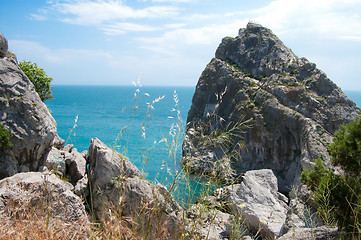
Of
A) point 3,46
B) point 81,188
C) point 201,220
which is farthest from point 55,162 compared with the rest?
point 201,220

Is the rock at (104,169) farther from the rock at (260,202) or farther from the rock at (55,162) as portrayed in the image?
the rock at (260,202)

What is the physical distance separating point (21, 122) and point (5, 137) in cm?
122

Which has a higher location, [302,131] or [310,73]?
[310,73]

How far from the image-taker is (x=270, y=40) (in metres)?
65.9

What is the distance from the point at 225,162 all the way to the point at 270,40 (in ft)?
224

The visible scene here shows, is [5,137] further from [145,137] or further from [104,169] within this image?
[145,137]

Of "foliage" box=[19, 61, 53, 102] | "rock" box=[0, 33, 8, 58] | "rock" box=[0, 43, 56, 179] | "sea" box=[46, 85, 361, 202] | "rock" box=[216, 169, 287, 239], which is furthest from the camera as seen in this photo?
"foliage" box=[19, 61, 53, 102]

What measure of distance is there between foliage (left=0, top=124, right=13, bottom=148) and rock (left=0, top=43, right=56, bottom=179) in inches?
11.2

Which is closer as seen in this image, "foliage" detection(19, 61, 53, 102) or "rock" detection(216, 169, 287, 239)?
"rock" detection(216, 169, 287, 239)

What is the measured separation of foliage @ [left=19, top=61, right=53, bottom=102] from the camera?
26.0 meters

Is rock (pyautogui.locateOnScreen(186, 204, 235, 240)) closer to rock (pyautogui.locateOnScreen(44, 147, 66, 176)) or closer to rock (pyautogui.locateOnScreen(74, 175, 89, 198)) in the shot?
rock (pyautogui.locateOnScreen(74, 175, 89, 198))

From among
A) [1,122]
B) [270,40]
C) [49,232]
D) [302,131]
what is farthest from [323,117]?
[49,232]

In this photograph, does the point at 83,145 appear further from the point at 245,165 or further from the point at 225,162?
the point at 225,162

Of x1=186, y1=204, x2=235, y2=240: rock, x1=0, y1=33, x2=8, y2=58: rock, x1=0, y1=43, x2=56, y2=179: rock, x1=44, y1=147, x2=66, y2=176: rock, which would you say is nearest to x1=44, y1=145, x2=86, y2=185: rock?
x1=44, y1=147, x2=66, y2=176: rock
